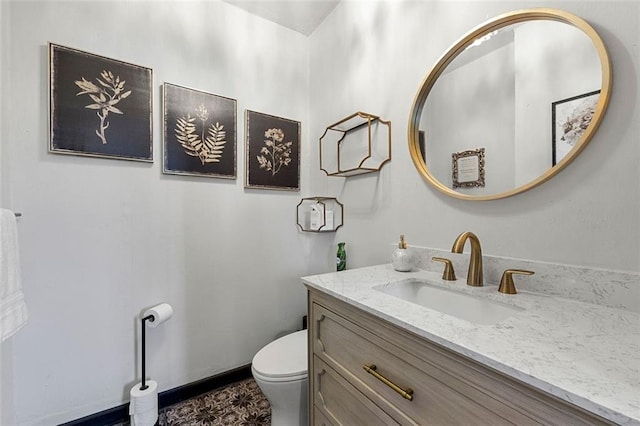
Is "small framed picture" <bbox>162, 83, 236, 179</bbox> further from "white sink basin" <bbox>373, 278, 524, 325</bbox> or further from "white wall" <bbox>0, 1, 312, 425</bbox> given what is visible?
"white sink basin" <bbox>373, 278, 524, 325</bbox>

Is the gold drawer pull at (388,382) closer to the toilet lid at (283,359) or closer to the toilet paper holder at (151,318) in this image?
the toilet lid at (283,359)

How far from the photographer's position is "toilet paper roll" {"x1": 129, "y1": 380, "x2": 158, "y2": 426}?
1.31 meters

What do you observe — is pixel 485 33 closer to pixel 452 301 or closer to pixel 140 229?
pixel 452 301

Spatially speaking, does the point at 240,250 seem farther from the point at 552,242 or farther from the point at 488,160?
the point at 552,242

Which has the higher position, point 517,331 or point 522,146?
point 522,146

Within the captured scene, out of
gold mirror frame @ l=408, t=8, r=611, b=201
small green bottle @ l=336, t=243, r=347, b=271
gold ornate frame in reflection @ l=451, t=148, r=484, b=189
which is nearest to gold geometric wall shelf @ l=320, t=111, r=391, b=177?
gold mirror frame @ l=408, t=8, r=611, b=201

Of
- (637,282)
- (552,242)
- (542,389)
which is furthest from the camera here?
(552,242)

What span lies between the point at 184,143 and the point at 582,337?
186 cm

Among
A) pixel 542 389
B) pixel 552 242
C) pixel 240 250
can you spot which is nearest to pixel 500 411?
pixel 542 389

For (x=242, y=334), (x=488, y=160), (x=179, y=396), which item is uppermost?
(x=488, y=160)

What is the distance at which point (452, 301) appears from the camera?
981 mm

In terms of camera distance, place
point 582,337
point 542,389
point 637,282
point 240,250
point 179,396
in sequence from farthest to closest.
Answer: point 240,250
point 179,396
point 637,282
point 582,337
point 542,389

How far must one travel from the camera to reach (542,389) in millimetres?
421

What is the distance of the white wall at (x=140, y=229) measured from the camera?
122 cm
